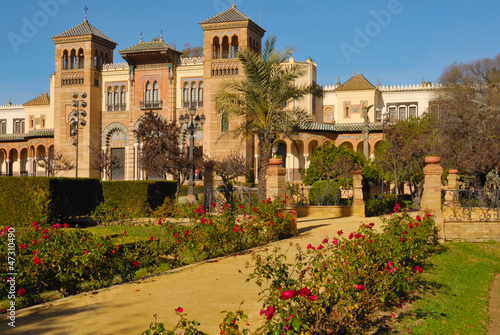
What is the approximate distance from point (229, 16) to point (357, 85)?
55.0ft

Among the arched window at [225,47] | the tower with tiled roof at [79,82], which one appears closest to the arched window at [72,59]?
the tower with tiled roof at [79,82]

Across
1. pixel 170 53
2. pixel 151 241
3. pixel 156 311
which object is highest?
pixel 170 53

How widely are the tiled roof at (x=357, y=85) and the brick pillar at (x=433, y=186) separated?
3757 centimetres

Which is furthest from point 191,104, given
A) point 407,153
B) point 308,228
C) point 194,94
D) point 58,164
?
point 308,228

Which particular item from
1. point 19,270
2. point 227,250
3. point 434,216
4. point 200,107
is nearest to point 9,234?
point 19,270

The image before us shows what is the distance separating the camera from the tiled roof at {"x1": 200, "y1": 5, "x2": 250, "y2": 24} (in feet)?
123

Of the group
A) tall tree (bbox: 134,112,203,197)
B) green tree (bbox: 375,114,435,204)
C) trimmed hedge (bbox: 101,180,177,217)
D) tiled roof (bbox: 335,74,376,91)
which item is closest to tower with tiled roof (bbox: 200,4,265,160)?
tall tree (bbox: 134,112,203,197)

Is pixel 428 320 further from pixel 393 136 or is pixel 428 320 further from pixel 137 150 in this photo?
pixel 137 150

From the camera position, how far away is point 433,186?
1211cm

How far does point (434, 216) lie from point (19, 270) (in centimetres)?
932

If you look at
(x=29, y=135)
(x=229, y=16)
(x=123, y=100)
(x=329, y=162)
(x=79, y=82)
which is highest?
(x=229, y=16)

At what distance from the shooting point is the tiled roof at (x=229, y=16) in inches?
1472

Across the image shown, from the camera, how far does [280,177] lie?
13125 millimetres

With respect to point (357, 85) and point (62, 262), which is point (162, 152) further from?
point (357, 85)
